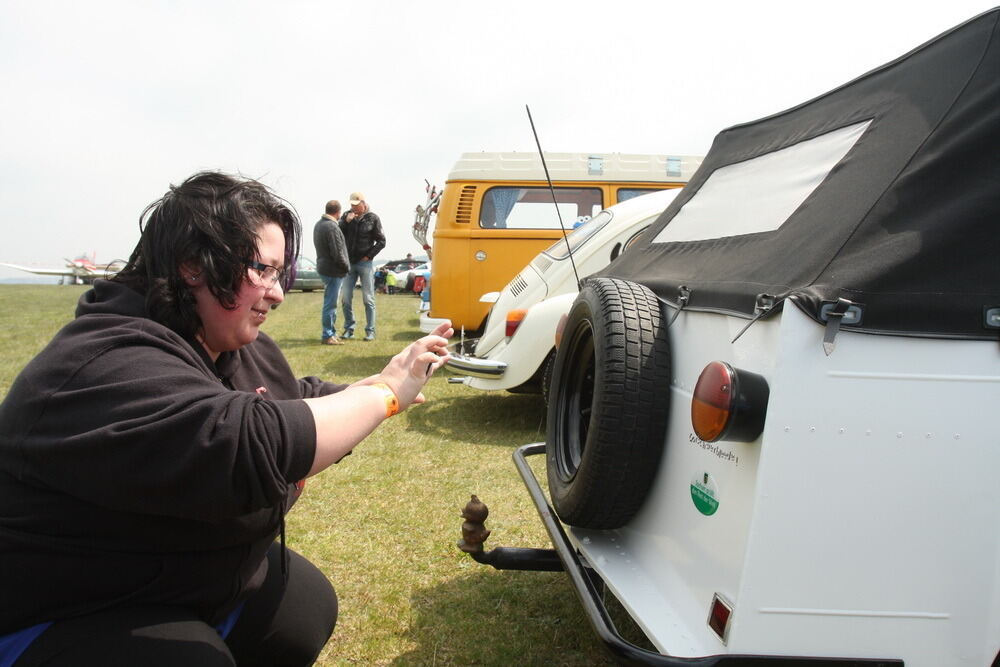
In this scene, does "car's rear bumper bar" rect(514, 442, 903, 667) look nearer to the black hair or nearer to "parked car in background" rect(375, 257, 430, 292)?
the black hair

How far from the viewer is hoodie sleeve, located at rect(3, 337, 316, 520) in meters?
1.39

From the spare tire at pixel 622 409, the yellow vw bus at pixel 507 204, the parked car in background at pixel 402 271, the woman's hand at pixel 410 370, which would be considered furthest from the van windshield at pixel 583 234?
the parked car in background at pixel 402 271

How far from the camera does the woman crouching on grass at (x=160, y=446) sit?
1.41 m

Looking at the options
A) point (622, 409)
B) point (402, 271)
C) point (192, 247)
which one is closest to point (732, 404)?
point (622, 409)

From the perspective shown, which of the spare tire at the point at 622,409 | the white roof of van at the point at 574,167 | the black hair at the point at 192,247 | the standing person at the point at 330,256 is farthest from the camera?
the standing person at the point at 330,256

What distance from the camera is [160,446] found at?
139cm

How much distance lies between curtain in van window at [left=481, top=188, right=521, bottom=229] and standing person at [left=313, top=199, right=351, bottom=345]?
7.10ft

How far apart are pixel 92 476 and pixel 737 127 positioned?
2.73m

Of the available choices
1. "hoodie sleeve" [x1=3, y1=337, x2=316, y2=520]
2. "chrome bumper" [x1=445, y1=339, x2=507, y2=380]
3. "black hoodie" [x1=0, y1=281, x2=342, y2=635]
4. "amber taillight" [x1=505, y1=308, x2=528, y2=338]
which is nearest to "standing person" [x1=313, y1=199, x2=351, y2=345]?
"chrome bumper" [x1=445, y1=339, x2=507, y2=380]

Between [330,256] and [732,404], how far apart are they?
886 centimetres

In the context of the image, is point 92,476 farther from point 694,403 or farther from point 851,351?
point 851,351

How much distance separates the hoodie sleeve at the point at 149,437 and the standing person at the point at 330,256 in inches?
326

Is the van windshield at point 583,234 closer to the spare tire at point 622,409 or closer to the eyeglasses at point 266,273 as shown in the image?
the spare tire at point 622,409

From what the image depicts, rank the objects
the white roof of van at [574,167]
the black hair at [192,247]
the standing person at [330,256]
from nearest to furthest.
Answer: the black hair at [192,247]
the white roof of van at [574,167]
the standing person at [330,256]
